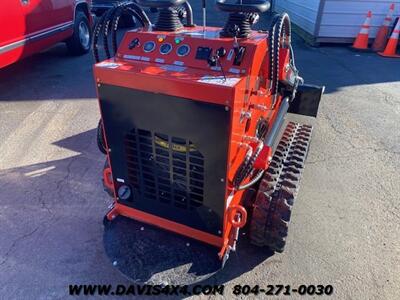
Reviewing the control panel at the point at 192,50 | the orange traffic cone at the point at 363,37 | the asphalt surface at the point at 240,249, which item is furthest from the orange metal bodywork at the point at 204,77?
the orange traffic cone at the point at 363,37

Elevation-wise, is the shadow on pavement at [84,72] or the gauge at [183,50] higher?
the gauge at [183,50]

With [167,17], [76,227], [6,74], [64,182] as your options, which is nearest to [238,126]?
[167,17]

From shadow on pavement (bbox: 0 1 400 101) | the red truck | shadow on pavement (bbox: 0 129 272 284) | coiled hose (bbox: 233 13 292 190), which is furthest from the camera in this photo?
shadow on pavement (bbox: 0 1 400 101)

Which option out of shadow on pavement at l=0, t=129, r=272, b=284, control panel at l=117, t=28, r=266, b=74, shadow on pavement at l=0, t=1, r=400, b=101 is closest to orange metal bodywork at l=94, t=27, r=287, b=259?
control panel at l=117, t=28, r=266, b=74

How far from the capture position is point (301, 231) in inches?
103

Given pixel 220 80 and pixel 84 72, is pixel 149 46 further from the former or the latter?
pixel 84 72

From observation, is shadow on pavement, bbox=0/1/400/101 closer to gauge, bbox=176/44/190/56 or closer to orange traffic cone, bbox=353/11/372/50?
orange traffic cone, bbox=353/11/372/50

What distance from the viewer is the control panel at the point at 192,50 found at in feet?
6.00

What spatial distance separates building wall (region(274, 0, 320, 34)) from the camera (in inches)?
306

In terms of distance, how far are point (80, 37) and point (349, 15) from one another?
5781 millimetres

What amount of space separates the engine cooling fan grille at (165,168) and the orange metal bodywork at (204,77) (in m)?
0.19

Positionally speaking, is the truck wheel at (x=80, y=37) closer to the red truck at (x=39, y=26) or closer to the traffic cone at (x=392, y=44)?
the red truck at (x=39, y=26)

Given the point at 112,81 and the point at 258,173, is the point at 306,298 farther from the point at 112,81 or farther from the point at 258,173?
the point at 112,81

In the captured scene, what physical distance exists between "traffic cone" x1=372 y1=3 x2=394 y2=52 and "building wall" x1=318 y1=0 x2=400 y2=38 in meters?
0.11
